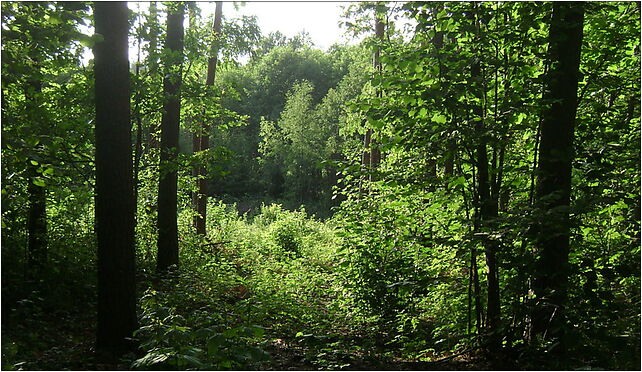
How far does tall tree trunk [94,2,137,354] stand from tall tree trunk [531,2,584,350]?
3930 mm

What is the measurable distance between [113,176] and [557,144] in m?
4.25

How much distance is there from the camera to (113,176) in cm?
507

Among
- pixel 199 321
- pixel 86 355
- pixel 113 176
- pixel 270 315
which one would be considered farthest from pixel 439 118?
pixel 86 355

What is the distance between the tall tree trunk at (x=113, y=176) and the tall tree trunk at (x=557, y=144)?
3930 mm

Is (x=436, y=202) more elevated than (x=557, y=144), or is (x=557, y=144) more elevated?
(x=557, y=144)

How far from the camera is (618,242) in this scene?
4641mm

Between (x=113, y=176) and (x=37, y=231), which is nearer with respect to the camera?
(x=113, y=176)

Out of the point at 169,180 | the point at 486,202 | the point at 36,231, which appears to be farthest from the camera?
the point at 169,180

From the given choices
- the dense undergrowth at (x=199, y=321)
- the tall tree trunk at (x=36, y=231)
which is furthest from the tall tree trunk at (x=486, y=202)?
the tall tree trunk at (x=36, y=231)

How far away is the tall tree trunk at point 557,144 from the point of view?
429cm

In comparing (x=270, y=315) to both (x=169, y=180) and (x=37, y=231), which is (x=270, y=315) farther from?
(x=169, y=180)

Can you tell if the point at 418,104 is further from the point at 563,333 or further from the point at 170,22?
the point at 170,22

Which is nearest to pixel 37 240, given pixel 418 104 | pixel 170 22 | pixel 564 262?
pixel 170 22

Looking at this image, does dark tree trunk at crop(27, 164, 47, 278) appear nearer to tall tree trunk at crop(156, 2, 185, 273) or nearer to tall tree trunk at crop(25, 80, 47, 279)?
tall tree trunk at crop(25, 80, 47, 279)
